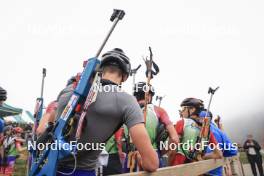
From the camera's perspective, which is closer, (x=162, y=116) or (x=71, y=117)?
(x=71, y=117)

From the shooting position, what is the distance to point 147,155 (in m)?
2.28

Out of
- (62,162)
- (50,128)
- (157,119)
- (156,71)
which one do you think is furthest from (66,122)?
(157,119)

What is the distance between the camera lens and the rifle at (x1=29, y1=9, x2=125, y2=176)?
2.21 m

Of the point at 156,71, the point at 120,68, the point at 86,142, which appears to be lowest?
the point at 86,142

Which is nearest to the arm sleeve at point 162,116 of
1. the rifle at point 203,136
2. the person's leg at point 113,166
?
the rifle at point 203,136

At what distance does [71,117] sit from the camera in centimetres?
233

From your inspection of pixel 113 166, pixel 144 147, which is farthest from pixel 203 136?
pixel 144 147

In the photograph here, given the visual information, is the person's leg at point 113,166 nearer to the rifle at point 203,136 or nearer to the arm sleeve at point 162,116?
the arm sleeve at point 162,116

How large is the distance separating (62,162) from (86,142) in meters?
0.22

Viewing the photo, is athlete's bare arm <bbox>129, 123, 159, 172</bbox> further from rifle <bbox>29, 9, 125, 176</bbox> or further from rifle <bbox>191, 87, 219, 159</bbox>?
rifle <bbox>191, 87, 219, 159</bbox>

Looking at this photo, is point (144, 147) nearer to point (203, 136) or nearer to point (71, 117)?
point (71, 117)

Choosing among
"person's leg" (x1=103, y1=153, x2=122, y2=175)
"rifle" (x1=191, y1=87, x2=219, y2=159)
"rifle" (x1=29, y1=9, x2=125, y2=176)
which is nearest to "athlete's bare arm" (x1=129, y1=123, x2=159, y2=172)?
"rifle" (x1=29, y1=9, x2=125, y2=176)

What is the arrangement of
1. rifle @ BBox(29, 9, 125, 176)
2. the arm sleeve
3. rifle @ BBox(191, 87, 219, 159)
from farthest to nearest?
the arm sleeve, rifle @ BBox(191, 87, 219, 159), rifle @ BBox(29, 9, 125, 176)

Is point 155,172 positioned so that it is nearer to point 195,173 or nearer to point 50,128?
point 50,128
